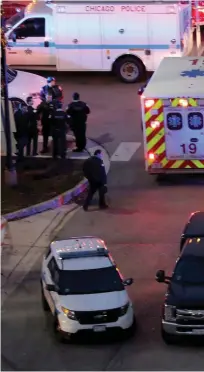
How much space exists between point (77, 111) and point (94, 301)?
953cm

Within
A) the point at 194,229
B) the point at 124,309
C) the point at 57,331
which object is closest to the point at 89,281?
the point at 124,309

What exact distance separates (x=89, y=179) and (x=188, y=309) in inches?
252

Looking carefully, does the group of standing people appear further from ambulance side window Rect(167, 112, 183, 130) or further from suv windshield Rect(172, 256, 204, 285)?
suv windshield Rect(172, 256, 204, 285)

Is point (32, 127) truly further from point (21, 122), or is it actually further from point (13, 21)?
point (13, 21)

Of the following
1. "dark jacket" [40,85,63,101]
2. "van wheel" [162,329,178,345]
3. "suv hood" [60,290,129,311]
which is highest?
"dark jacket" [40,85,63,101]

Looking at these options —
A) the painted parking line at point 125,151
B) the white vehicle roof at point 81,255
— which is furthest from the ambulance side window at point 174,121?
the white vehicle roof at point 81,255

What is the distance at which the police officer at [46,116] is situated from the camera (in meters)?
22.6

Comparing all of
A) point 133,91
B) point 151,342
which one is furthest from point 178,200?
point 133,91

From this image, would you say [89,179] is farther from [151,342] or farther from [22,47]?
[22,47]

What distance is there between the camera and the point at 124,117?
2645 cm

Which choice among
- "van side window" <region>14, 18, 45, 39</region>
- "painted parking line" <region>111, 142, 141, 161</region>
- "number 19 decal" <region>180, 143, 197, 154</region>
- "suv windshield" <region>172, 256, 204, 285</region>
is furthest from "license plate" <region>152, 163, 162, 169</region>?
"van side window" <region>14, 18, 45, 39</region>

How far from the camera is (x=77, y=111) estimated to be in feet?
74.6

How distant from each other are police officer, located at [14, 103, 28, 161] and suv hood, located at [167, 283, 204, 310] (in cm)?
878

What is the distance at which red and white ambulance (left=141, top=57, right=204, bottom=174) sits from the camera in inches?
804
